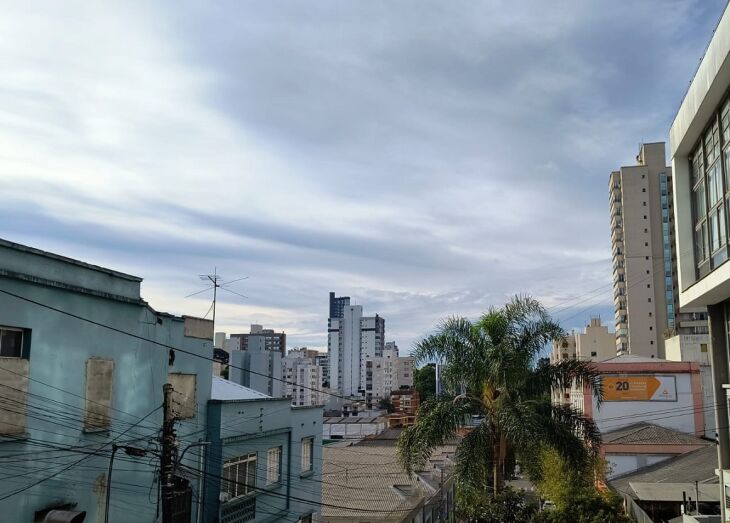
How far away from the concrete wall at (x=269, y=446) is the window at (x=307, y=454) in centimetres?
16

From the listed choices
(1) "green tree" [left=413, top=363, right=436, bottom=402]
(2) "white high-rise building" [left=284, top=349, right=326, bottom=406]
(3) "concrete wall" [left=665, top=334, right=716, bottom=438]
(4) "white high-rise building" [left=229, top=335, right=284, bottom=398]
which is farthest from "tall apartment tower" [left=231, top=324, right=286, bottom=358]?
(3) "concrete wall" [left=665, top=334, right=716, bottom=438]

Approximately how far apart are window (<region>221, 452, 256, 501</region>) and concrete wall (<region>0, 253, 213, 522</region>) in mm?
1812

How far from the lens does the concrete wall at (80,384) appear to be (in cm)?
1284

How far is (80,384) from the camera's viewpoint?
14.1m

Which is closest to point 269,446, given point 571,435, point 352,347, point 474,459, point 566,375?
point 474,459

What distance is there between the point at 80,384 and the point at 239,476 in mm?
6628

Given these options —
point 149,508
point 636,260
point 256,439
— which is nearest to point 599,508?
point 256,439

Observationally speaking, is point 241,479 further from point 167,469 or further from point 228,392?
point 167,469

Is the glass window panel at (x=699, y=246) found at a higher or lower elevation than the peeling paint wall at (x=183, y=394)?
higher

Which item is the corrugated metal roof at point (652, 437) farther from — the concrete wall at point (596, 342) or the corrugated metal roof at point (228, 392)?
the concrete wall at point (596, 342)

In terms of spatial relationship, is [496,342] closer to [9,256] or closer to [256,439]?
[256,439]

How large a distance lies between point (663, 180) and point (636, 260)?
10184 millimetres

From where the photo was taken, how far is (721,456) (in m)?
16.6

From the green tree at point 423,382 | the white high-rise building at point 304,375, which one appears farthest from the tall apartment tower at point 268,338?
the green tree at point 423,382
